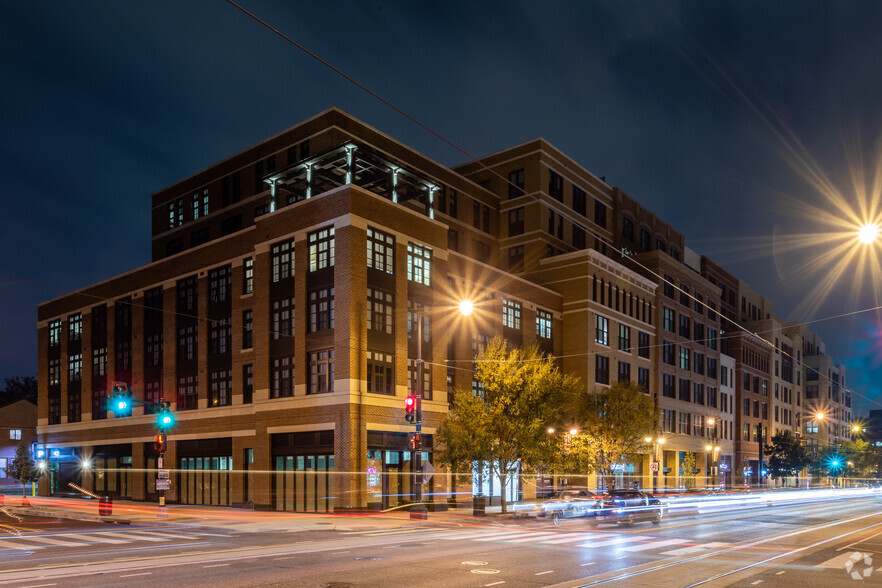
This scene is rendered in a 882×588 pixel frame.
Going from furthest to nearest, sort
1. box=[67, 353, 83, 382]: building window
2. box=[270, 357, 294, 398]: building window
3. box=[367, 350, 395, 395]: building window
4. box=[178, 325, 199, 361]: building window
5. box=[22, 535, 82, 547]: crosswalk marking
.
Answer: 1. box=[67, 353, 83, 382]: building window
2. box=[178, 325, 199, 361]: building window
3. box=[270, 357, 294, 398]: building window
4. box=[367, 350, 395, 395]: building window
5. box=[22, 535, 82, 547]: crosswalk marking

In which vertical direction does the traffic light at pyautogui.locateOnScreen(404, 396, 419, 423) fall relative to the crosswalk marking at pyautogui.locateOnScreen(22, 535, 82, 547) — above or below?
above

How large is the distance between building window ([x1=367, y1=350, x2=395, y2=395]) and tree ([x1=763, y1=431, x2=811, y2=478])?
7073 centimetres

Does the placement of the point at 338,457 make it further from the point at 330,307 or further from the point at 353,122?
the point at 353,122

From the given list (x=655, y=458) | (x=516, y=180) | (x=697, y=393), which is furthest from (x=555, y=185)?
(x=697, y=393)

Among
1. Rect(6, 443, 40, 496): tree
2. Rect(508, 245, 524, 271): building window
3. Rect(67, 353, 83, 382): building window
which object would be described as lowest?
Rect(6, 443, 40, 496): tree

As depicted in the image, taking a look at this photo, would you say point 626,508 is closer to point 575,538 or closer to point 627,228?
point 575,538

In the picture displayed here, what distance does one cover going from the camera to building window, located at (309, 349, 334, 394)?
41541 mm

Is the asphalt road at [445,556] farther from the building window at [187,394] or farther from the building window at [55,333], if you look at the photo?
the building window at [55,333]

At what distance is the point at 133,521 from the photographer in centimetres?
3338

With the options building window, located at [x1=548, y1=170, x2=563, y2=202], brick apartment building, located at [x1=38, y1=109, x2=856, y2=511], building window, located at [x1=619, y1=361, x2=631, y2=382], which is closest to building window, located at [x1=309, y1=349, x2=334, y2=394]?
brick apartment building, located at [x1=38, y1=109, x2=856, y2=511]

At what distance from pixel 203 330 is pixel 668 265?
45.6 m

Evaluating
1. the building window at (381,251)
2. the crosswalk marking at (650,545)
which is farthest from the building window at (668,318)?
the crosswalk marking at (650,545)

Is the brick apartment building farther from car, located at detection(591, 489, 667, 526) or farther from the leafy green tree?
car, located at detection(591, 489, 667, 526)

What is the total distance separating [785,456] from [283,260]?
→ 78.4 metres
